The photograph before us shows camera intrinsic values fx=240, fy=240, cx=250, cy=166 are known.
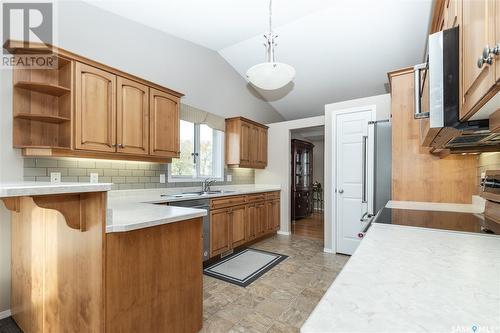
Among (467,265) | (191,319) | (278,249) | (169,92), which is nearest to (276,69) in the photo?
(169,92)

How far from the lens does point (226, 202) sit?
11.4 feet

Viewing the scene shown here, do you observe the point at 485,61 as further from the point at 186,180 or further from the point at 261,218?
the point at 261,218

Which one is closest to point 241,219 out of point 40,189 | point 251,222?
point 251,222

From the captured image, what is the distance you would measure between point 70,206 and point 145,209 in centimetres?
66

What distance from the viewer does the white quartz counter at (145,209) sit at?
135 cm

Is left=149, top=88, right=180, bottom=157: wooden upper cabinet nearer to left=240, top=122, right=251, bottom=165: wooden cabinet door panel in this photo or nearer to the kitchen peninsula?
the kitchen peninsula

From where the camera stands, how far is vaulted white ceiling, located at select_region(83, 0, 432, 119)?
116 inches

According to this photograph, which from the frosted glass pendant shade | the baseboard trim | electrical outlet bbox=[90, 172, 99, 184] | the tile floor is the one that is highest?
the frosted glass pendant shade

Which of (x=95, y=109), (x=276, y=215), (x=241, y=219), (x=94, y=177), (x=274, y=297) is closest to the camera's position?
(x=95, y=109)

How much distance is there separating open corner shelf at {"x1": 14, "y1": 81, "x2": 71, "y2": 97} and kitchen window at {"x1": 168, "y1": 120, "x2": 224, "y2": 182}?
1.53 metres

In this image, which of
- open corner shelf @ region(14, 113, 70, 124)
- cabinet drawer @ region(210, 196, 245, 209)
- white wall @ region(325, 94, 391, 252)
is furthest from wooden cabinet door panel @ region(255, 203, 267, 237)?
open corner shelf @ region(14, 113, 70, 124)

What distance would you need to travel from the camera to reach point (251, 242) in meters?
4.18

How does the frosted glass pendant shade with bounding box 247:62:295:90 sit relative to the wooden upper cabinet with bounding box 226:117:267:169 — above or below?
above

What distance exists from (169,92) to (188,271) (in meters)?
2.12
